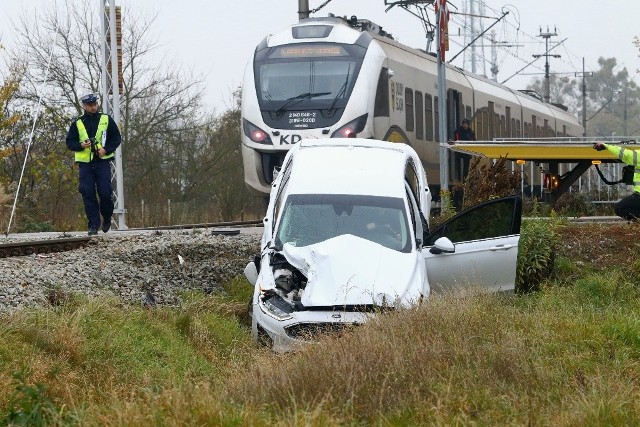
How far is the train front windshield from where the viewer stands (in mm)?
22953

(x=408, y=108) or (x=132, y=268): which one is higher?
(x=408, y=108)

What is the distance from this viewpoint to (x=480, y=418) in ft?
23.8

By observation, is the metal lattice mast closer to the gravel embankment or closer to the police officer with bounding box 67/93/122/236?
the gravel embankment

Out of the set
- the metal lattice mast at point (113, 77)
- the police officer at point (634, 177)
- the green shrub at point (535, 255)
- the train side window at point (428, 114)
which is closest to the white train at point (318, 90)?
the train side window at point (428, 114)

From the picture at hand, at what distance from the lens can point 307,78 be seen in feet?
76.1

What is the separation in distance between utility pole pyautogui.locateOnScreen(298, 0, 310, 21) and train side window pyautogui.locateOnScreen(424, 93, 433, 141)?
4.08 metres

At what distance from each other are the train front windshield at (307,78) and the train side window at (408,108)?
264cm

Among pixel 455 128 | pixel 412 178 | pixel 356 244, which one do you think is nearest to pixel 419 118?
pixel 455 128

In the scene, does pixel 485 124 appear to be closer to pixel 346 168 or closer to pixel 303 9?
pixel 303 9

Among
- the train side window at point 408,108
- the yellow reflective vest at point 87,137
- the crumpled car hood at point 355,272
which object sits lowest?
the train side window at point 408,108

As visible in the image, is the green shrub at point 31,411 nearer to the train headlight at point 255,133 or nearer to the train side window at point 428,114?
the train headlight at point 255,133

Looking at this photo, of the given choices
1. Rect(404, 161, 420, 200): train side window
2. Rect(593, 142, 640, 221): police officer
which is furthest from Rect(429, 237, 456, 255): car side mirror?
Rect(593, 142, 640, 221): police officer

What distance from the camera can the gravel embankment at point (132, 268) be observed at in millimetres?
12203

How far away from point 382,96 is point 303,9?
7.19 metres
